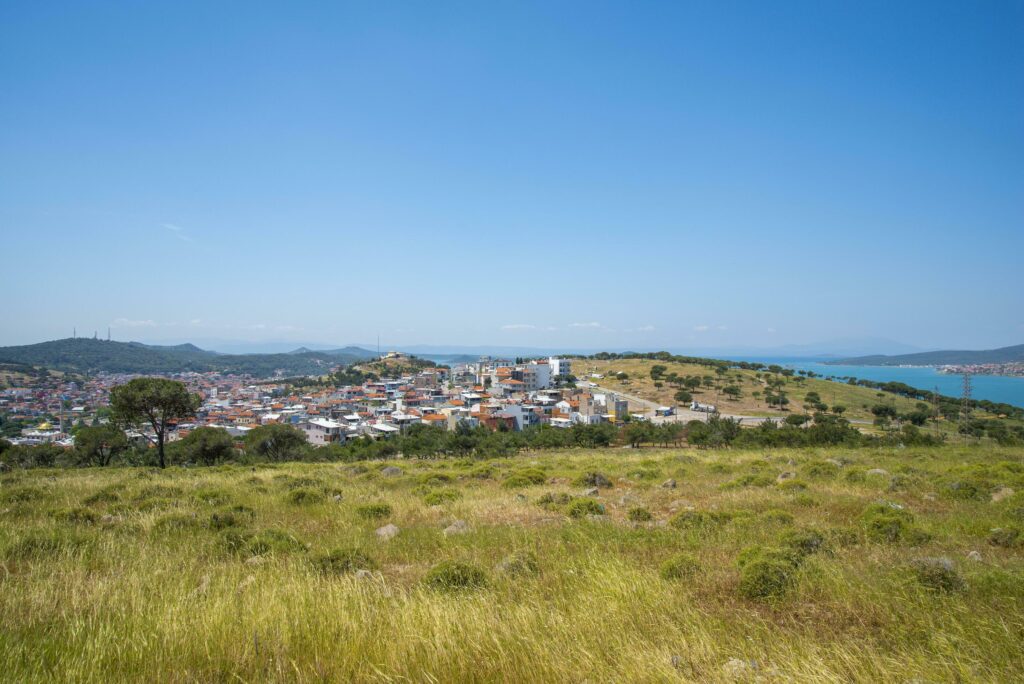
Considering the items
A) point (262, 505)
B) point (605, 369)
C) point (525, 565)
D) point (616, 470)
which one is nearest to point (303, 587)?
point (525, 565)

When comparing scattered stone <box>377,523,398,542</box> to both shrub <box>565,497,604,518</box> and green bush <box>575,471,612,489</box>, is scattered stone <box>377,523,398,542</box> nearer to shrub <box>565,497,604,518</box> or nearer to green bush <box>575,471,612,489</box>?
shrub <box>565,497,604,518</box>

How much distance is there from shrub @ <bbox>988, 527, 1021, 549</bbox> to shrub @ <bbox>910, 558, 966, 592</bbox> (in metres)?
3.00

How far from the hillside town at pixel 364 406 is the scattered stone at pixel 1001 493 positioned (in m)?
46.2

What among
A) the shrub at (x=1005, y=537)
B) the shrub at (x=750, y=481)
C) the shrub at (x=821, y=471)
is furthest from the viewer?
the shrub at (x=821, y=471)

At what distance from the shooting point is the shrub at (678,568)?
5711mm

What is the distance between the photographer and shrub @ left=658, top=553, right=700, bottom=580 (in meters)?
5.71

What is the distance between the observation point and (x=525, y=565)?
5.96 m

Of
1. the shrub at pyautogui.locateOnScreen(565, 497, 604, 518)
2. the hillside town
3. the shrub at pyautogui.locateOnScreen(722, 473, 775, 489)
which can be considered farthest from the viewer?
the hillside town

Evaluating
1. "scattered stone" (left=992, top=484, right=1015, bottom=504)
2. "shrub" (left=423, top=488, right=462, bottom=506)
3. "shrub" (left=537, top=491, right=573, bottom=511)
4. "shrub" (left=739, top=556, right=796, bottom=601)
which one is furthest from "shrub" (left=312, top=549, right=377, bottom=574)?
"scattered stone" (left=992, top=484, right=1015, bottom=504)

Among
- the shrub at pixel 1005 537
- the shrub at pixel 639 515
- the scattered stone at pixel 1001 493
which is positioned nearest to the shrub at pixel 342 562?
the shrub at pixel 639 515

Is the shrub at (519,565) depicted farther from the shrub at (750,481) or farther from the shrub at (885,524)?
the shrub at (750,481)

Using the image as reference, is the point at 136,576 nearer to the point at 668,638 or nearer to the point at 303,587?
the point at 303,587

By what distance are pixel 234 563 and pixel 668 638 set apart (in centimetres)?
595

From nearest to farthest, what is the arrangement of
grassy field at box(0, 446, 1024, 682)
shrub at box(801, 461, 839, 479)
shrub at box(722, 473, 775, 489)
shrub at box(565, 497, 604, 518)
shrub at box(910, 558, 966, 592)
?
grassy field at box(0, 446, 1024, 682) < shrub at box(910, 558, 966, 592) < shrub at box(565, 497, 604, 518) < shrub at box(722, 473, 775, 489) < shrub at box(801, 461, 839, 479)
